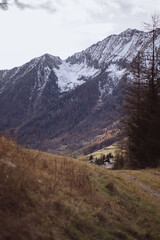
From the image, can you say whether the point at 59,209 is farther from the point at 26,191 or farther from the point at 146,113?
the point at 146,113

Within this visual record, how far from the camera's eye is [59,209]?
496 cm

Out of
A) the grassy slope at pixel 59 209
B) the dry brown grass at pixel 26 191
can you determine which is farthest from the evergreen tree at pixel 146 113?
the dry brown grass at pixel 26 191

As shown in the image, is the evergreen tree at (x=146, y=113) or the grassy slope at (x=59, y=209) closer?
the grassy slope at (x=59, y=209)

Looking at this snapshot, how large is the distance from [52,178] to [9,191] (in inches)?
78.3

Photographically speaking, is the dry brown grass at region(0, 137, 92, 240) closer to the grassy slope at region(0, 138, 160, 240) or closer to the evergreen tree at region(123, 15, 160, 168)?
the grassy slope at region(0, 138, 160, 240)

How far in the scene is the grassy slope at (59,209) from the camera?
158 inches

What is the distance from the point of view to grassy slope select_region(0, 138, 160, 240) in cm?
402

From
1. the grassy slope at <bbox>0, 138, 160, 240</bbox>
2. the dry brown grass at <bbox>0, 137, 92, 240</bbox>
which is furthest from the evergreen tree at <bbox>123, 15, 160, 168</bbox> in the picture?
the dry brown grass at <bbox>0, 137, 92, 240</bbox>

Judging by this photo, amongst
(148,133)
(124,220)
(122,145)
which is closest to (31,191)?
(124,220)

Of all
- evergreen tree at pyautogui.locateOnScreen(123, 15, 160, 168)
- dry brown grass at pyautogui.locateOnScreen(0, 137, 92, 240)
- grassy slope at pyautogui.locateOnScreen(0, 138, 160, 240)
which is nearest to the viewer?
dry brown grass at pyautogui.locateOnScreen(0, 137, 92, 240)

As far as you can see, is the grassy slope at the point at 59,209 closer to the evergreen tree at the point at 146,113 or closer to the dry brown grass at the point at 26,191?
the dry brown grass at the point at 26,191

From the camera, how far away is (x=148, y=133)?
22219 millimetres

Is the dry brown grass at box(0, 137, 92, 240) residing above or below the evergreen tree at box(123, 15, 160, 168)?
below

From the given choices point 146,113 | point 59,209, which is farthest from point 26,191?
point 146,113
